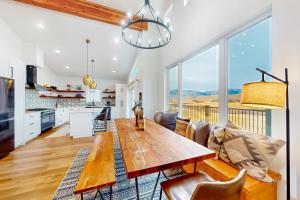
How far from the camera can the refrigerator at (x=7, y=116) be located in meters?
2.76

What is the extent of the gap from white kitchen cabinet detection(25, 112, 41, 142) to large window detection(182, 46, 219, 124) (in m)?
4.37

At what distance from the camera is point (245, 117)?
2.05m

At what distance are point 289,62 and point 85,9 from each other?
4.74 m

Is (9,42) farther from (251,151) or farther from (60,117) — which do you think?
(251,151)

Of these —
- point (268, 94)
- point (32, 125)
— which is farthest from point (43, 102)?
point (268, 94)

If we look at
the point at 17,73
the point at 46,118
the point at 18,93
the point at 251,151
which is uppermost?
the point at 17,73

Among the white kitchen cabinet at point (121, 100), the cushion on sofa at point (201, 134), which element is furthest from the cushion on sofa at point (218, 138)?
the white kitchen cabinet at point (121, 100)

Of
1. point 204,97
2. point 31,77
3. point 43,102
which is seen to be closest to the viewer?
point 204,97

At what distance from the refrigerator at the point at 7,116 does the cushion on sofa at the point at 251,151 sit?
404cm

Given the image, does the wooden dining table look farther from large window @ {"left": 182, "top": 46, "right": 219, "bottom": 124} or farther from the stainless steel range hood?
the stainless steel range hood

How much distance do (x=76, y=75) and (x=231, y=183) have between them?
9.37 meters

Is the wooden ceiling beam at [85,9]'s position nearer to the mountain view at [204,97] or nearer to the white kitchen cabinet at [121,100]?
the mountain view at [204,97]

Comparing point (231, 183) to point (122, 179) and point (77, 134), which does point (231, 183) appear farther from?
point (77, 134)

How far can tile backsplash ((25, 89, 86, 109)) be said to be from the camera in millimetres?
5170
